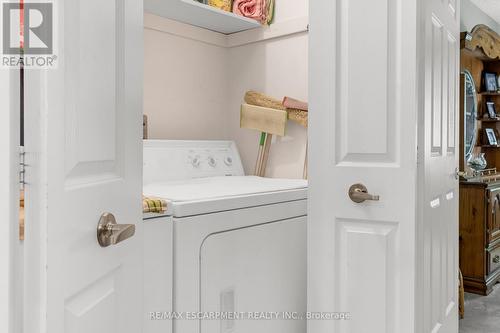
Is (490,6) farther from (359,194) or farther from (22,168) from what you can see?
(22,168)

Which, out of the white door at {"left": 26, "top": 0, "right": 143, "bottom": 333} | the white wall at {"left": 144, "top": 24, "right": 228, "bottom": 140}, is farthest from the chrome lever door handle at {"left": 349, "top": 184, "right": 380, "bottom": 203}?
the white wall at {"left": 144, "top": 24, "right": 228, "bottom": 140}

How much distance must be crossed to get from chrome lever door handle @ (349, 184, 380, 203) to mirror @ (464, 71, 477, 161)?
2.56 metres

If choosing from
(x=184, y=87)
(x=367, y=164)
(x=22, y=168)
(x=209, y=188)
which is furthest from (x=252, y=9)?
(x=22, y=168)

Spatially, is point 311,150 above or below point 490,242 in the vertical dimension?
above

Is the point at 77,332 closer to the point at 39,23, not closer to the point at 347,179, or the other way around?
the point at 39,23

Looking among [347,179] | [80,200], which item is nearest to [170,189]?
[347,179]

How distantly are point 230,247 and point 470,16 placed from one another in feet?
12.0

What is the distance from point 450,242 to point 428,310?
0.51 meters

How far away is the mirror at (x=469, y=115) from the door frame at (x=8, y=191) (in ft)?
12.2

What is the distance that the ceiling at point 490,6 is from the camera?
4.11 m

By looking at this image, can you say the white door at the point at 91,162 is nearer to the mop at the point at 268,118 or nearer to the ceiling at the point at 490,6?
the mop at the point at 268,118

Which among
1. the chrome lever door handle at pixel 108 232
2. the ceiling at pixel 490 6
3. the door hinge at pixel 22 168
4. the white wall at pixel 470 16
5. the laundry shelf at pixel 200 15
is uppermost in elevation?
the ceiling at pixel 490 6

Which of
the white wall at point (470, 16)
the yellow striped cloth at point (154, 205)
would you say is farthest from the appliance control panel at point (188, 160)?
the white wall at point (470, 16)

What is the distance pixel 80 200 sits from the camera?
790mm
